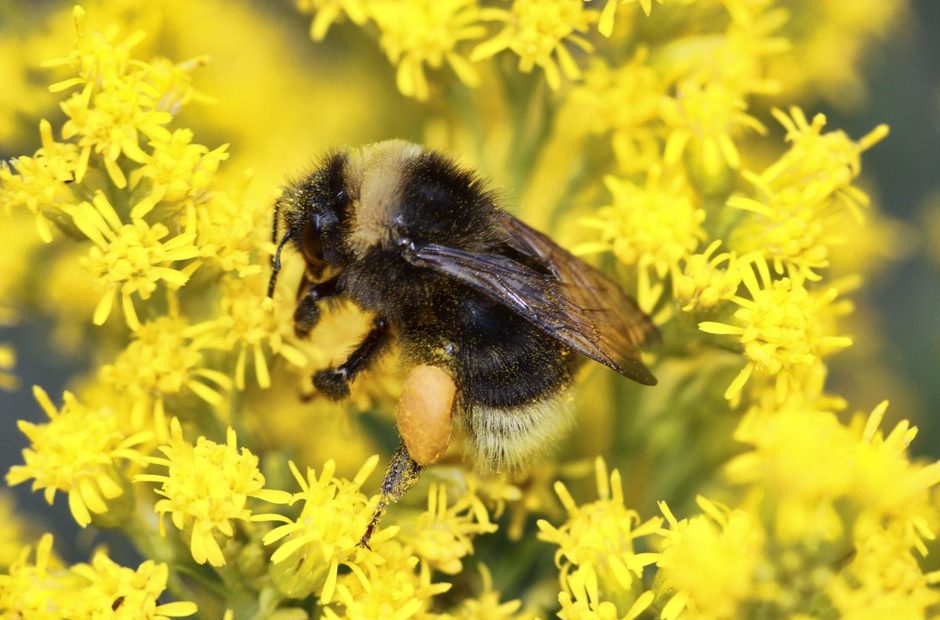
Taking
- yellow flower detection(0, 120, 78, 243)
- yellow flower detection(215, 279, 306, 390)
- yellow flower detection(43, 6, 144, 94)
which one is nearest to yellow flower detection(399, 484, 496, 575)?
yellow flower detection(215, 279, 306, 390)

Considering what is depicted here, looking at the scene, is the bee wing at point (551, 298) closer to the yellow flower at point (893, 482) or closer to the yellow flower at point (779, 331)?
the yellow flower at point (779, 331)

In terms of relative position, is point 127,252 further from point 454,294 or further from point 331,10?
point 331,10

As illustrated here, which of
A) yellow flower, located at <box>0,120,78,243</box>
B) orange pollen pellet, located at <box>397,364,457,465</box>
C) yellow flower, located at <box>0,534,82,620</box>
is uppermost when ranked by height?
yellow flower, located at <box>0,120,78,243</box>

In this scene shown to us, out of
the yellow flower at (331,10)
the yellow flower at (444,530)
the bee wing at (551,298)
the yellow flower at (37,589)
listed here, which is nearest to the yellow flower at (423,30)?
the yellow flower at (331,10)

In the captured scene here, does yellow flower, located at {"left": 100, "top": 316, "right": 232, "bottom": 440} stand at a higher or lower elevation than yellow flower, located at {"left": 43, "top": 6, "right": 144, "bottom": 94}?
lower

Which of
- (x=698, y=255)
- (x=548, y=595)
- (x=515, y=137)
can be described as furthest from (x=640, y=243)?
(x=548, y=595)

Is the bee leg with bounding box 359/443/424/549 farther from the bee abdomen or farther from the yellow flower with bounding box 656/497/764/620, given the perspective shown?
the yellow flower with bounding box 656/497/764/620

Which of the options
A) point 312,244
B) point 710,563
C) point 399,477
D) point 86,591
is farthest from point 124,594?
point 710,563
